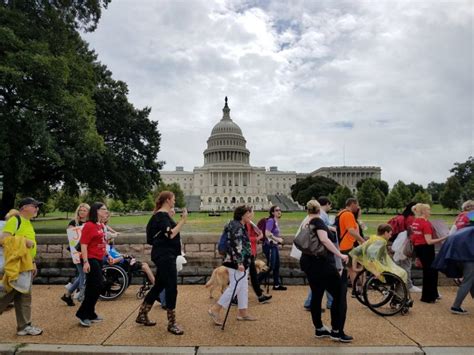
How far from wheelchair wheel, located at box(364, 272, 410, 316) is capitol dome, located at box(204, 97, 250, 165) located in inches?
5269

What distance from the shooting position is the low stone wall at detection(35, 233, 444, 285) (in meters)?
9.67

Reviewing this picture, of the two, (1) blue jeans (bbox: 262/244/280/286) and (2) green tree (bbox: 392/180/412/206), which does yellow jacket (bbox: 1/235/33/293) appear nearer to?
(1) blue jeans (bbox: 262/244/280/286)

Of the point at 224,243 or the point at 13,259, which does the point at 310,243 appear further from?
the point at 13,259

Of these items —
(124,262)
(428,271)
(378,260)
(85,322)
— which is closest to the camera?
(85,322)

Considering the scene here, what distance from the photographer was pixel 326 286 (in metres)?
5.50

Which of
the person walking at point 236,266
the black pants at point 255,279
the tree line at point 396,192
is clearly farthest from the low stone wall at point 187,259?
the tree line at point 396,192

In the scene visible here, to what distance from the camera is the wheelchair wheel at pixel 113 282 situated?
8047 mm

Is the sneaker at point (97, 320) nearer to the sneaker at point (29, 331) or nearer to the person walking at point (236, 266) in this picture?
the sneaker at point (29, 331)

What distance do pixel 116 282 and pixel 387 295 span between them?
18.8 ft

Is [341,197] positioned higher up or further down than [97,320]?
higher up

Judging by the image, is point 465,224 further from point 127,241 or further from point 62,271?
point 62,271

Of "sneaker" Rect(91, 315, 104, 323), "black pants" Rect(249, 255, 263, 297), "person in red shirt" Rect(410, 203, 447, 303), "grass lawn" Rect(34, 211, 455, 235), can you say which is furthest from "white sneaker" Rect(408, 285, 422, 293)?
"sneaker" Rect(91, 315, 104, 323)

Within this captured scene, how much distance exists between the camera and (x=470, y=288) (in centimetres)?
700

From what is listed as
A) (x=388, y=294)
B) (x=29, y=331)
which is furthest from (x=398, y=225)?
(x=29, y=331)
